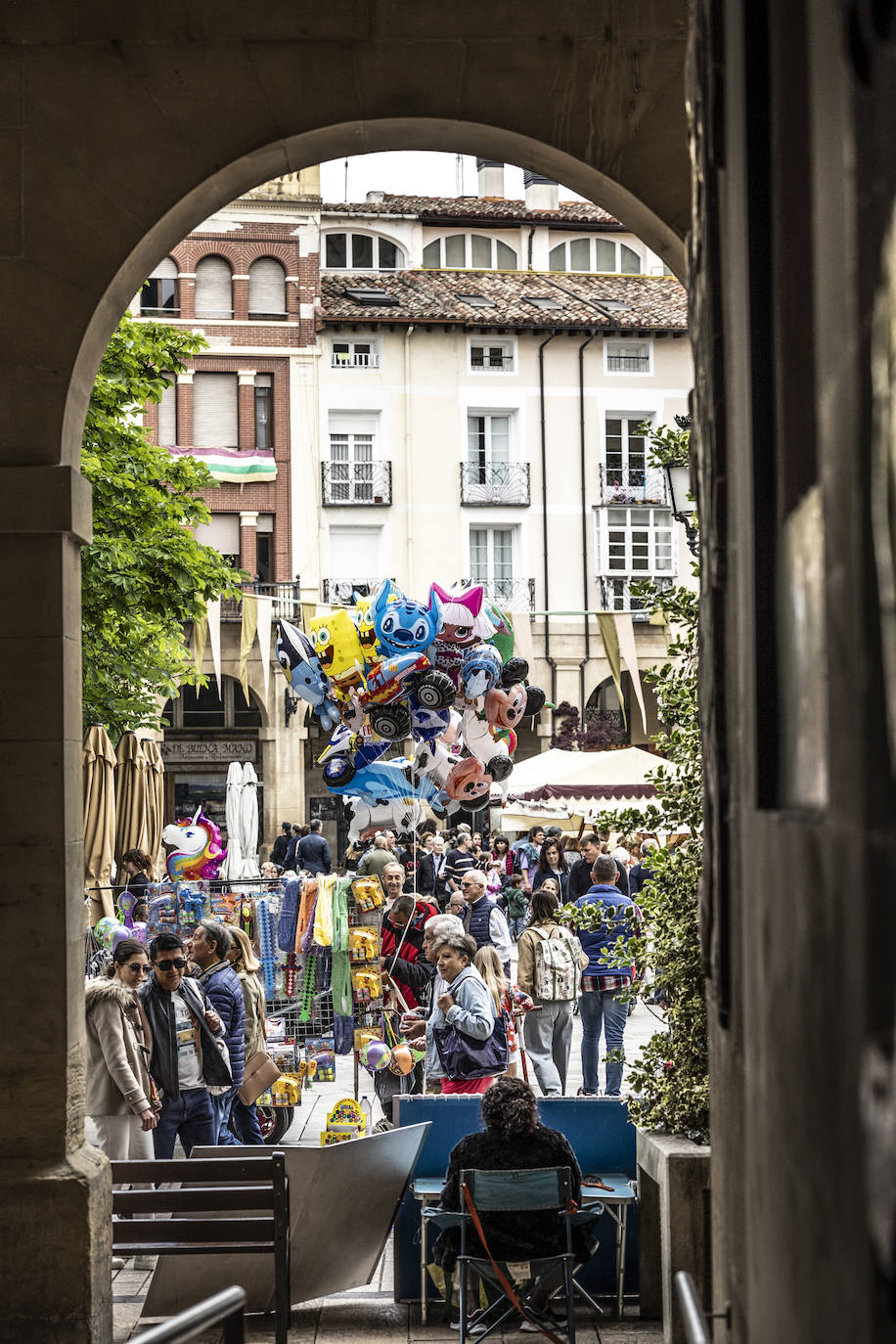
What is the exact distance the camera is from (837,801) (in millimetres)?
2311

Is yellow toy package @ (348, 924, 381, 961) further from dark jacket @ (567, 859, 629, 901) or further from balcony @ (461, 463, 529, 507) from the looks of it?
balcony @ (461, 463, 529, 507)

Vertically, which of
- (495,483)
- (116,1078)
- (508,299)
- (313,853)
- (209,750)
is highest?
(508,299)

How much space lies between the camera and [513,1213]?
6668 millimetres

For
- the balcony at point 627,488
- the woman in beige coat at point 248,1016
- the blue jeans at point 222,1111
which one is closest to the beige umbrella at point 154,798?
the woman in beige coat at point 248,1016

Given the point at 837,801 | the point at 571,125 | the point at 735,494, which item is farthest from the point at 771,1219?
the point at 571,125

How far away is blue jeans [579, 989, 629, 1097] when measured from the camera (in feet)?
40.0

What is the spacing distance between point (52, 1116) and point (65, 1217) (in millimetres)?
378

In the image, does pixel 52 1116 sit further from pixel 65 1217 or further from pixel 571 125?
pixel 571 125

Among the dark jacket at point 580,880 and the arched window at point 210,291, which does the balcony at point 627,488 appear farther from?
the dark jacket at point 580,880

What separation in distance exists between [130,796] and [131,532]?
291cm

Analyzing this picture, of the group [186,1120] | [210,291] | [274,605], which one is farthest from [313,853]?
[210,291]

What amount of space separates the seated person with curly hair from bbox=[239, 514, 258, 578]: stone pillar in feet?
110

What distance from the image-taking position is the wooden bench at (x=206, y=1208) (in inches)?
262

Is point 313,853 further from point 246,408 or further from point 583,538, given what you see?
point 583,538
